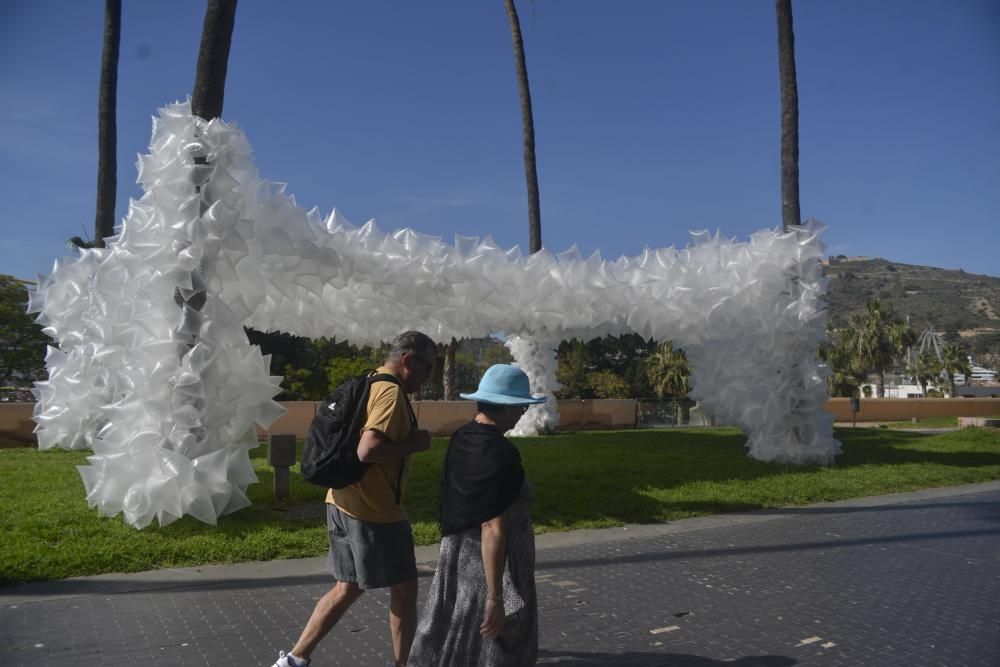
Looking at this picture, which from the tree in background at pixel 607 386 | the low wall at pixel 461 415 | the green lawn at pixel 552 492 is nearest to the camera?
the green lawn at pixel 552 492

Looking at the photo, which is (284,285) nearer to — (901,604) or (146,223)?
(146,223)

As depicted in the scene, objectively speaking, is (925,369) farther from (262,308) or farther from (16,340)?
(262,308)

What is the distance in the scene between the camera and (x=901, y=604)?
561 cm

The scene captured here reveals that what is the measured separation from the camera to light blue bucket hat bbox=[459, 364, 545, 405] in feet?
10.4

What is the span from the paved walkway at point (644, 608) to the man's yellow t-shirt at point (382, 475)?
48.4 inches

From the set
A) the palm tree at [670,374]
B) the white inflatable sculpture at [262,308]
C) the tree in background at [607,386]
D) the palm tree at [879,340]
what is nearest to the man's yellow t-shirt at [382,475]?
the white inflatable sculpture at [262,308]

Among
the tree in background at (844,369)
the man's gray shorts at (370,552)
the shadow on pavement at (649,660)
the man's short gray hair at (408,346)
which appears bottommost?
the shadow on pavement at (649,660)

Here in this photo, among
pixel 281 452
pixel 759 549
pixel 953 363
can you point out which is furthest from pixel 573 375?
pixel 953 363

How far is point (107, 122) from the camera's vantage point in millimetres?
15125

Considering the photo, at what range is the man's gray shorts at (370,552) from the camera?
3525 mm

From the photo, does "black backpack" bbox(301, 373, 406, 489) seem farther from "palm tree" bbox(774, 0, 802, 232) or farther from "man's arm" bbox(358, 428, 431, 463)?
"palm tree" bbox(774, 0, 802, 232)

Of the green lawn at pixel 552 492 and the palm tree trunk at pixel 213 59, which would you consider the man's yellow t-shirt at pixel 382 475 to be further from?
the palm tree trunk at pixel 213 59

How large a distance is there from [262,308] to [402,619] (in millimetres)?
8328

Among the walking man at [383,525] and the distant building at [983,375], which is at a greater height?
the distant building at [983,375]
